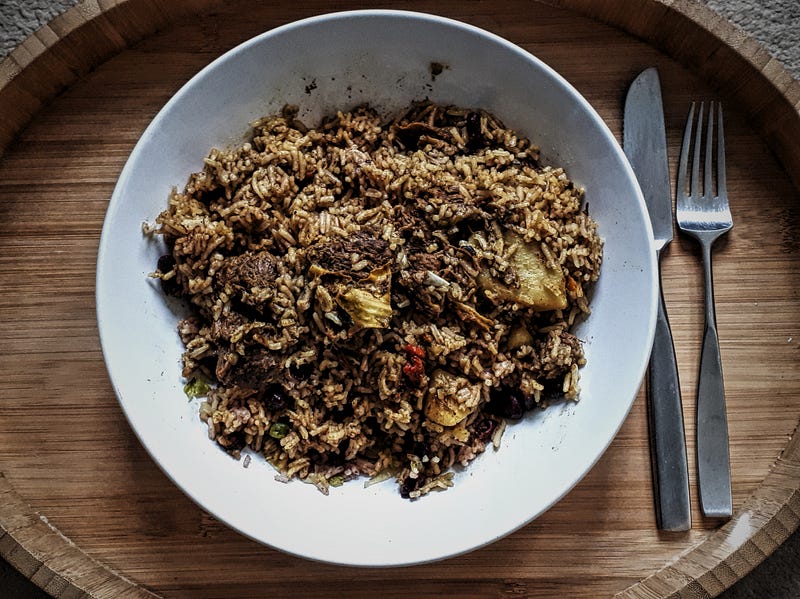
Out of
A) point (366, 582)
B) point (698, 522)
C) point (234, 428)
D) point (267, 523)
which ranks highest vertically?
point (234, 428)

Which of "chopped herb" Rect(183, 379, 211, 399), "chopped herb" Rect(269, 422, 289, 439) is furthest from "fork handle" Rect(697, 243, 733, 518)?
"chopped herb" Rect(183, 379, 211, 399)

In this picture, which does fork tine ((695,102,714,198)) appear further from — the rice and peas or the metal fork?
the rice and peas

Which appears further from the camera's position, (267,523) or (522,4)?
(522,4)

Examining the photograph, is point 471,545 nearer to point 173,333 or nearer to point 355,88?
point 173,333

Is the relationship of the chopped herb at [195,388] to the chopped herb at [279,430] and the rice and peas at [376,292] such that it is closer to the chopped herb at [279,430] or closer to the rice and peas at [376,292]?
the rice and peas at [376,292]

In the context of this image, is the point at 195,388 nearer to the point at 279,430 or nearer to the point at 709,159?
the point at 279,430

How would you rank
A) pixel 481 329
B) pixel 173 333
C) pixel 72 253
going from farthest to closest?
pixel 72 253, pixel 173 333, pixel 481 329

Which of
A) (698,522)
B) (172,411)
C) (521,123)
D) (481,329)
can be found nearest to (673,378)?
(698,522)

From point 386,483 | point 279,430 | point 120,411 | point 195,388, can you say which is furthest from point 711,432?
point 120,411

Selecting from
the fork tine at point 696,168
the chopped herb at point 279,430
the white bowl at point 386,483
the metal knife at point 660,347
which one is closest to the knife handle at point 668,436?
the metal knife at point 660,347
